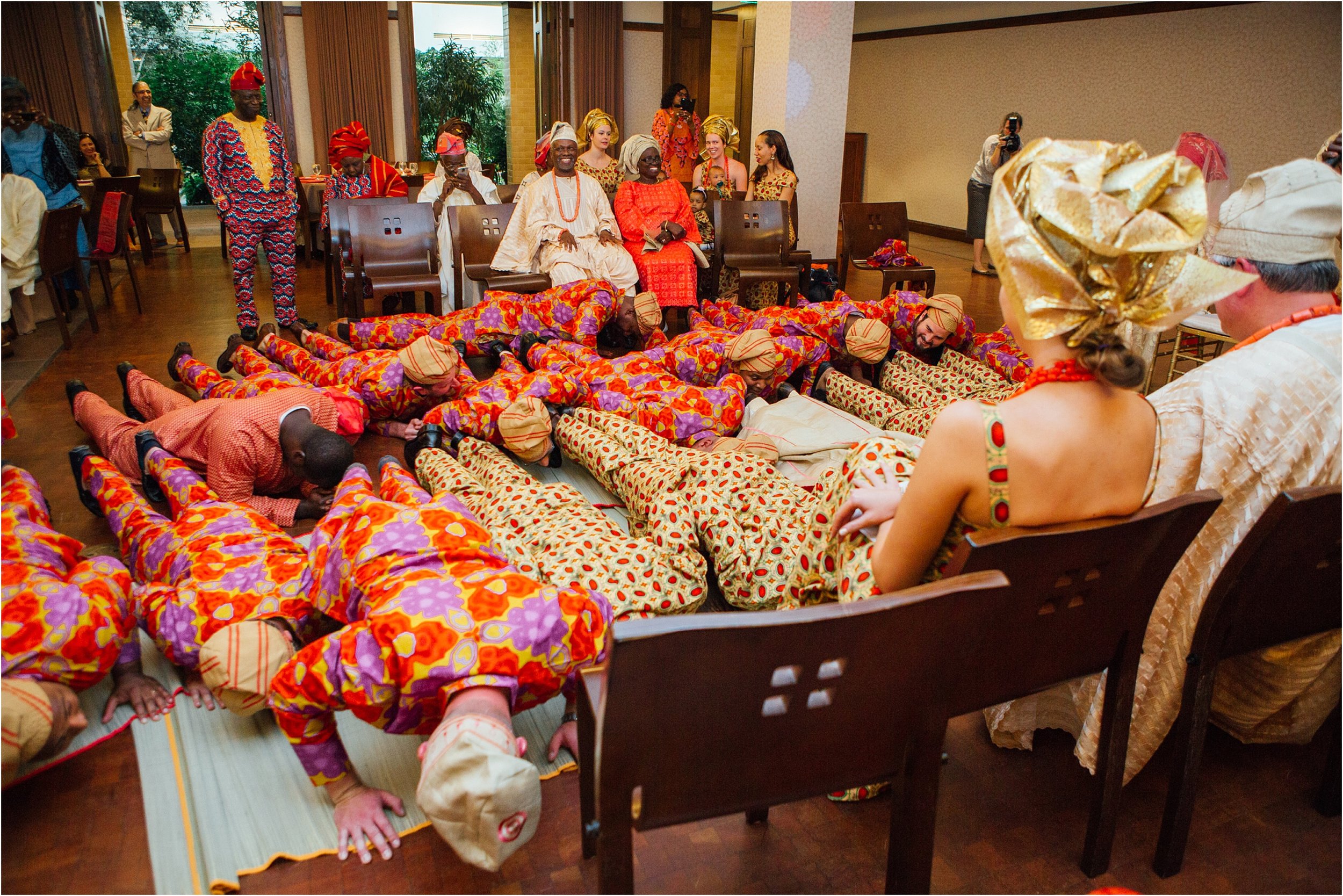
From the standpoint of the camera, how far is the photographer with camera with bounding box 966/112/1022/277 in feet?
24.8

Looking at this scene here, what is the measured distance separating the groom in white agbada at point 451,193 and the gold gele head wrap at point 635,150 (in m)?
0.94

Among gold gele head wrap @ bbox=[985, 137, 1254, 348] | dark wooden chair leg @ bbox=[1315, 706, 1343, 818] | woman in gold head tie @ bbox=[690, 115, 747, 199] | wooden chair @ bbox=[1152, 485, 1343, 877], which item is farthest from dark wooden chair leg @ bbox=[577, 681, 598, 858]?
woman in gold head tie @ bbox=[690, 115, 747, 199]

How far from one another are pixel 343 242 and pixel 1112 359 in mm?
5122

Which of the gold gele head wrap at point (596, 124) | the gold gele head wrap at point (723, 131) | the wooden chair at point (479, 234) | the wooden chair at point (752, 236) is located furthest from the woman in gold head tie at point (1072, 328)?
the gold gele head wrap at point (723, 131)

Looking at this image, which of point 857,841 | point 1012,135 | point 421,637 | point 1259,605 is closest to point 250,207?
point 421,637

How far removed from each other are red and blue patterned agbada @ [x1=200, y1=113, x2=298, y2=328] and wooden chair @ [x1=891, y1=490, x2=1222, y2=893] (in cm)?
498

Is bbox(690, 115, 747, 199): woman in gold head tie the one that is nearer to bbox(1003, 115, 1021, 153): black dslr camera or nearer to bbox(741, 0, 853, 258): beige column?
bbox(741, 0, 853, 258): beige column

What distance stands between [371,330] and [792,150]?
11.4 ft

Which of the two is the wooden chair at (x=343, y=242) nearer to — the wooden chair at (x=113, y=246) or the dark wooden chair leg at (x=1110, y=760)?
the wooden chair at (x=113, y=246)

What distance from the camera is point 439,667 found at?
1323mm

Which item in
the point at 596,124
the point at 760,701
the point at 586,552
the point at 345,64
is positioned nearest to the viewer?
the point at 760,701

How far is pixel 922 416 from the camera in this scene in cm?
329

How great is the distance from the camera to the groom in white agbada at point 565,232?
16.8ft

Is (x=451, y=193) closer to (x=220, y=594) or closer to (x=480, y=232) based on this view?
(x=480, y=232)
